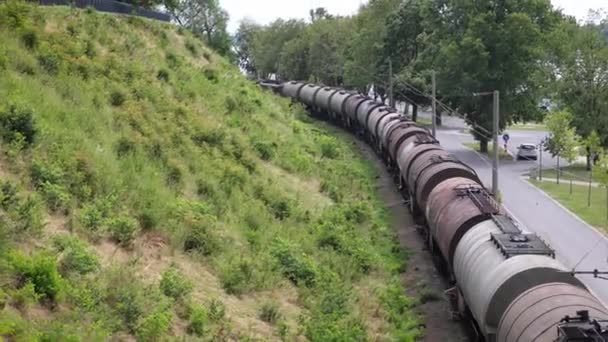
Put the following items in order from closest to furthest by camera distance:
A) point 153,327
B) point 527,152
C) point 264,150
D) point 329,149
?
point 153,327, point 264,150, point 329,149, point 527,152

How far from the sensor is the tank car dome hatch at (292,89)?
73500 millimetres

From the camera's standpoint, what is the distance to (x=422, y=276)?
23.4 m

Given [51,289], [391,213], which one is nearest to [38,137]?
[51,289]

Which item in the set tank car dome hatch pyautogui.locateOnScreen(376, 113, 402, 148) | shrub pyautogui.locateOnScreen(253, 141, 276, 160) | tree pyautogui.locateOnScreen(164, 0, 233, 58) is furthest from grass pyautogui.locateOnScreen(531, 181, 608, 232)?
tree pyautogui.locateOnScreen(164, 0, 233, 58)

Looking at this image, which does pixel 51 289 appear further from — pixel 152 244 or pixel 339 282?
pixel 339 282

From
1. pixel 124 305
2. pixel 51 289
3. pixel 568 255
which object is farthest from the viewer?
pixel 568 255

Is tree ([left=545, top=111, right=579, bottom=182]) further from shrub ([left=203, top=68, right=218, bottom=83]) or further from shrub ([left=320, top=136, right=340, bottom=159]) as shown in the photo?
shrub ([left=203, top=68, right=218, bottom=83])

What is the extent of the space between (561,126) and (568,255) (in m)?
19.2

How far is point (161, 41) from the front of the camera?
36531 millimetres

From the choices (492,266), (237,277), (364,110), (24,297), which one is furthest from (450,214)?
(364,110)

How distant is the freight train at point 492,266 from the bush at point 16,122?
36.9 feet

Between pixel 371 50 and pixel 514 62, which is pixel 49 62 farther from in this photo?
pixel 371 50

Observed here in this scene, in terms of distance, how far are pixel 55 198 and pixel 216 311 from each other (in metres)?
4.62

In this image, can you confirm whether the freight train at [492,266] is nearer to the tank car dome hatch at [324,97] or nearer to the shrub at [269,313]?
the shrub at [269,313]
